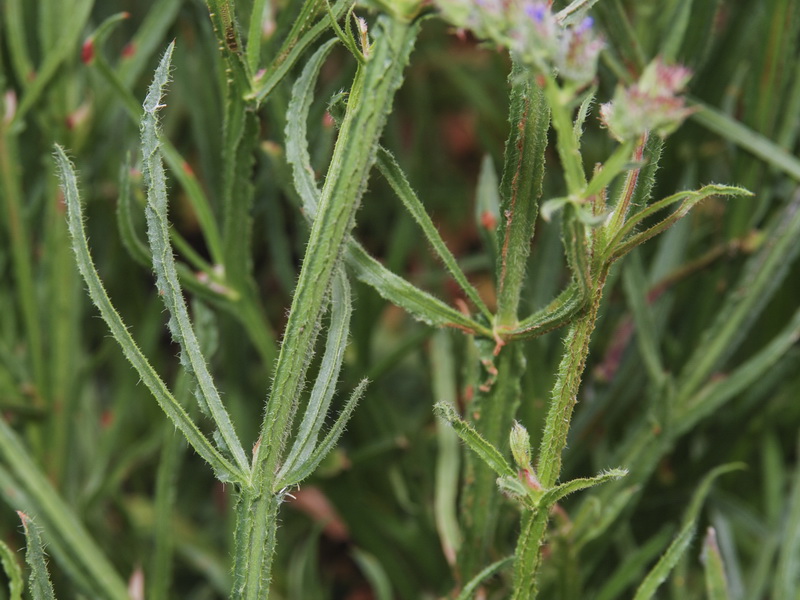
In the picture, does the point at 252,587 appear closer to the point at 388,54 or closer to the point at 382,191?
the point at 388,54

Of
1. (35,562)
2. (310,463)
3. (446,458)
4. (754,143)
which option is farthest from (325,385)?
(754,143)

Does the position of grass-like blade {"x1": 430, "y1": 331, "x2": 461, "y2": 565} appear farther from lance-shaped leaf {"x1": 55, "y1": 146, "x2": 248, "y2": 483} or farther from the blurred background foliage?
lance-shaped leaf {"x1": 55, "y1": 146, "x2": 248, "y2": 483}

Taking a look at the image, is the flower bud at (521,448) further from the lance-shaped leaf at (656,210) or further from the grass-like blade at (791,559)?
the grass-like blade at (791,559)

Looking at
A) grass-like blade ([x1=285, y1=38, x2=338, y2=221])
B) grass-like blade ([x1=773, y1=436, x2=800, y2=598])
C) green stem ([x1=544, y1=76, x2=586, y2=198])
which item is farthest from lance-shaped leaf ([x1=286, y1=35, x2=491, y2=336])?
grass-like blade ([x1=773, y1=436, x2=800, y2=598])

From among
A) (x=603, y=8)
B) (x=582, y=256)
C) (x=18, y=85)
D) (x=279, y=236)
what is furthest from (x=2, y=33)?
(x=582, y=256)

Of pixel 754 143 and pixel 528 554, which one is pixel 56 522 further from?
pixel 754 143
